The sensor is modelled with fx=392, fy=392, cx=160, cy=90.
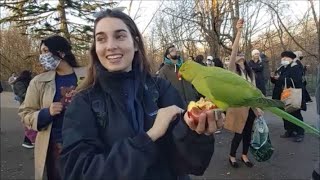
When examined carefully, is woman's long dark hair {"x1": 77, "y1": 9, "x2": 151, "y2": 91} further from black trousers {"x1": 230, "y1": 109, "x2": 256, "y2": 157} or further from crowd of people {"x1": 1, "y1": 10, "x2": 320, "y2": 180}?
black trousers {"x1": 230, "y1": 109, "x2": 256, "y2": 157}

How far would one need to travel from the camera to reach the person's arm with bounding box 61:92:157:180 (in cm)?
155

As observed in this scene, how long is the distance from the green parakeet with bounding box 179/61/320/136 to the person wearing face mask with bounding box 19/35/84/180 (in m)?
1.97

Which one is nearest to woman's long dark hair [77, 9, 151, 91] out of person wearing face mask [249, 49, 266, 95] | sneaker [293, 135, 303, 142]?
sneaker [293, 135, 303, 142]

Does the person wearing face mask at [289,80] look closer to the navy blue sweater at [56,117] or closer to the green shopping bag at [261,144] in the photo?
the green shopping bag at [261,144]

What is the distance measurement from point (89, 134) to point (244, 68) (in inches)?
206

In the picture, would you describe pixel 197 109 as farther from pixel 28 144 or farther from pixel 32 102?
pixel 28 144

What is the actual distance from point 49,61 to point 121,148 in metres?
2.22

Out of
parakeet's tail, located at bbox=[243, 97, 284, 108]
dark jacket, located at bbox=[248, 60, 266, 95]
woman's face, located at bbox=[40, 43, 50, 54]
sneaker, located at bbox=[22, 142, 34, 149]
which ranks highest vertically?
woman's face, located at bbox=[40, 43, 50, 54]

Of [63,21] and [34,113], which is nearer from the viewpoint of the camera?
[34,113]

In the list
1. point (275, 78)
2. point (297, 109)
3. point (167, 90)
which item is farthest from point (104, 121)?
point (275, 78)

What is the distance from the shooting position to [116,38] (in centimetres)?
185

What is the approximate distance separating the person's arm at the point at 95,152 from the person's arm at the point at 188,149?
0.11 m

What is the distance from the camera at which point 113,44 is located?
5.96 feet

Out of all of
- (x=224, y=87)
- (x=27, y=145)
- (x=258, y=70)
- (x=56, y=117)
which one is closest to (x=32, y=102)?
(x=56, y=117)
